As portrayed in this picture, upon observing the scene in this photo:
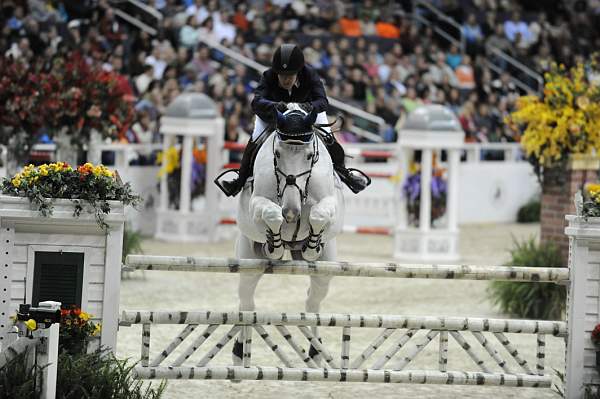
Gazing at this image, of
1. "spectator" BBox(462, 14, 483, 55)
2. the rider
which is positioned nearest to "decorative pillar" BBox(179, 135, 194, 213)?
"spectator" BBox(462, 14, 483, 55)

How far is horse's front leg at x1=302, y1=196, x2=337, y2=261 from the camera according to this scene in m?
7.25

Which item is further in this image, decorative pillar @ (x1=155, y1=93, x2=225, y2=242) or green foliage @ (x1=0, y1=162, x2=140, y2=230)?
decorative pillar @ (x1=155, y1=93, x2=225, y2=242)

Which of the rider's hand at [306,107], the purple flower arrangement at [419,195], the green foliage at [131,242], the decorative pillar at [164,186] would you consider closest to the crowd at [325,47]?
the decorative pillar at [164,186]

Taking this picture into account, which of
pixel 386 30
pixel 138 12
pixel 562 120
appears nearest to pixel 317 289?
pixel 562 120

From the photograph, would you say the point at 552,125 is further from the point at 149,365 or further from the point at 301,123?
the point at 149,365

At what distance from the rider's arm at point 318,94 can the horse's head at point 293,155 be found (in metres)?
0.40

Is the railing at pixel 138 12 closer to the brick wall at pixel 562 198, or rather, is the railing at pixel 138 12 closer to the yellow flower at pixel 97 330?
the brick wall at pixel 562 198

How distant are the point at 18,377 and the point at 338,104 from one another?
14919mm

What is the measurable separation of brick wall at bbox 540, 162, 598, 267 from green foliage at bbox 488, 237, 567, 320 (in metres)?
0.22

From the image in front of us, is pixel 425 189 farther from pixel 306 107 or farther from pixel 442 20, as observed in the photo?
pixel 442 20

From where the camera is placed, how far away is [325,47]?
2245cm

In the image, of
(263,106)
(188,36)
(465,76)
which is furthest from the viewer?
(465,76)

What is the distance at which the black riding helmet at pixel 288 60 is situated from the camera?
7922 millimetres

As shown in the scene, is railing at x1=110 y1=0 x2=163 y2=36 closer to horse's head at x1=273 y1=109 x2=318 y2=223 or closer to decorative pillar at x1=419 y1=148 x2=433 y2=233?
decorative pillar at x1=419 y1=148 x2=433 y2=233
